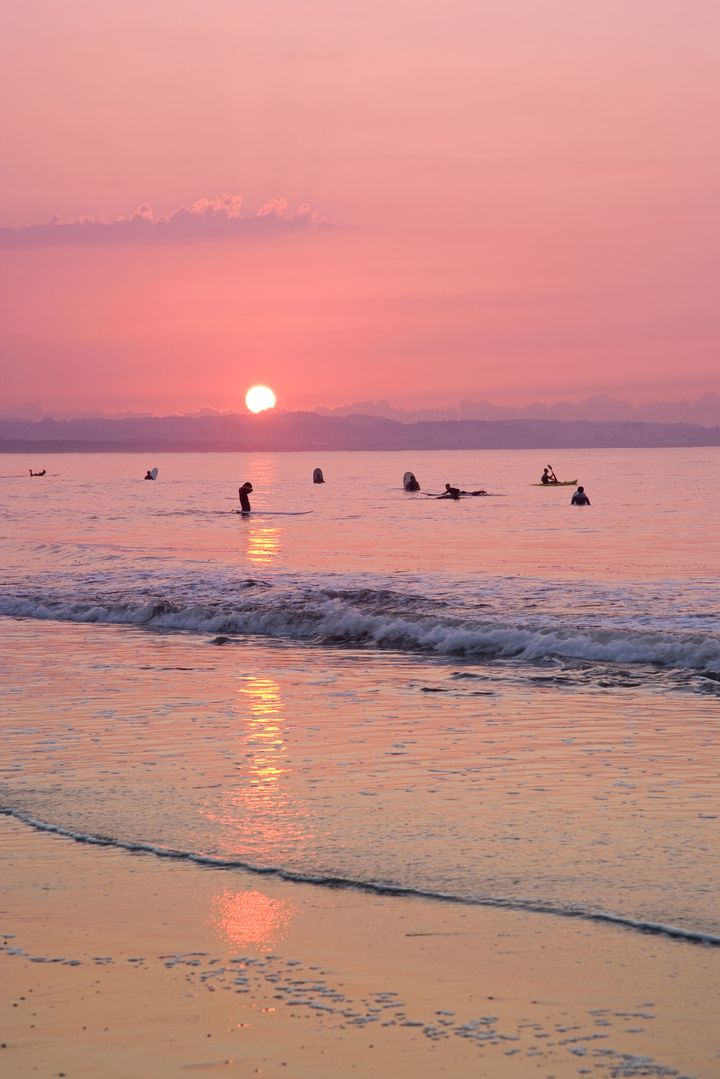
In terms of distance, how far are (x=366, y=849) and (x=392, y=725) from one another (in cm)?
490

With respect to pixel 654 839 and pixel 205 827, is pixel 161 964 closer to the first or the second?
pixel 205 827

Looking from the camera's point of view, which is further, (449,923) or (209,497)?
(209,497)

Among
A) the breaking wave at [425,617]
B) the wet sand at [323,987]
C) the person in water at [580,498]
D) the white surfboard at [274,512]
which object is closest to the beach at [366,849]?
the wet sand at [323,987]

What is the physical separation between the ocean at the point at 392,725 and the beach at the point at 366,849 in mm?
49

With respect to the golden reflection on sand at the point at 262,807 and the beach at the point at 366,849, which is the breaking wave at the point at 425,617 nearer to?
the beach at the point at 366,849

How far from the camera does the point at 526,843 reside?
29.8 ft

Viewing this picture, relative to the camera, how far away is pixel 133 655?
68.8ft

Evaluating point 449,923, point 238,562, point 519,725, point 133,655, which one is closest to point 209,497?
point 238,562

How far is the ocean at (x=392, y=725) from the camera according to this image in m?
8.76

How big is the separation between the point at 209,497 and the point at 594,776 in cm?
9226

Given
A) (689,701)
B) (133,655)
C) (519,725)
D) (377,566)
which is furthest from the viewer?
(377,566)

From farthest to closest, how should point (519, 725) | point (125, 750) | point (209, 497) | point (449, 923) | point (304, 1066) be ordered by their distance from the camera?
point (209, 497)
point (519, 725)
point (125, 750)
point (449, 923)
point (304, 1066)

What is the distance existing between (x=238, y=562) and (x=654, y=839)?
105 feet

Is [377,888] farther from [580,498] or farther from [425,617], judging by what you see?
[580,498]
